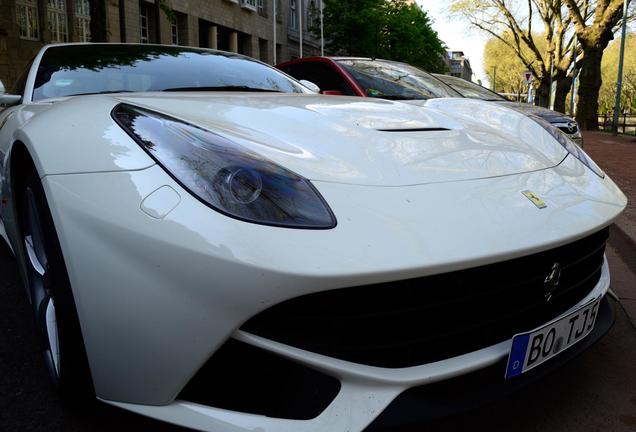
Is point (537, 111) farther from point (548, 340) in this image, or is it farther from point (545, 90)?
point (545, 90)

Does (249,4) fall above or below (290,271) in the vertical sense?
above

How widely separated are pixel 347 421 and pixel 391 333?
0.71ft

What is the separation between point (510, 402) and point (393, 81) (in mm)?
3955

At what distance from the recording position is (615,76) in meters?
52.9

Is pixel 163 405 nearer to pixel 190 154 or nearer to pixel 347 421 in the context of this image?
pixel 347 421

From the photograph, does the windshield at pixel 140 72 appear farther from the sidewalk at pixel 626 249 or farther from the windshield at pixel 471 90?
the windshield at pixel 471 90

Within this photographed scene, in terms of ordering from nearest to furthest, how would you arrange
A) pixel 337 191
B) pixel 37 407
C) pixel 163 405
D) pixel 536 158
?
pixel 163 405 → pixel 337 191 → pixel 37 407 → pixel 536 158

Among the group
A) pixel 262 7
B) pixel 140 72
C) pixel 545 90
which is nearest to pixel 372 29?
pixel 262 7

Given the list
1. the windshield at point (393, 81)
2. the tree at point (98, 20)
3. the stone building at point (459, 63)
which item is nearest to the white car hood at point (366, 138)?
the windshield at point (393, 81)

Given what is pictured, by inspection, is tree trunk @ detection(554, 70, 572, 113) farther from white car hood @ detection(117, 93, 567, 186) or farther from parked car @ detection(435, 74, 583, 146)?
white car hood @ detection(117, 93, 567, 186)

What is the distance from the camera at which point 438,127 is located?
1.98 m

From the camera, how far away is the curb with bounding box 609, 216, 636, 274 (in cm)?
337

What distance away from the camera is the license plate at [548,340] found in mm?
1337

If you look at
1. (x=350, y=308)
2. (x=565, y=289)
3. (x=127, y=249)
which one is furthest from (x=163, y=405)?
(x=565, y=289)
